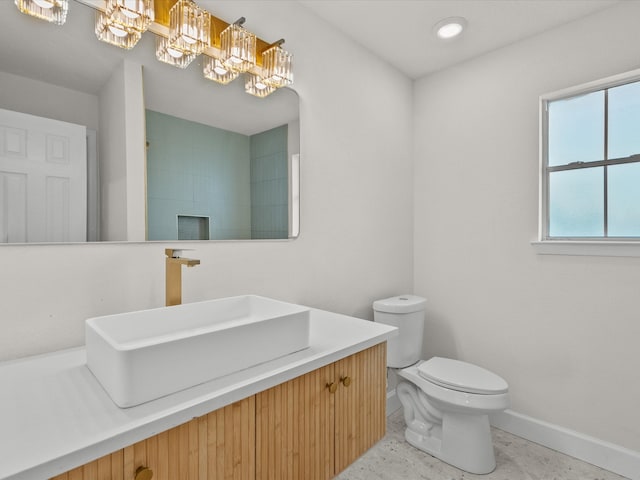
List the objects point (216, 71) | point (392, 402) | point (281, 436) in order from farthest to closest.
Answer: point (392, 402) < point (216, 71) < point (281, 436)

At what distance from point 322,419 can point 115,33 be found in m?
1.34

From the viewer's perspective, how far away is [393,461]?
1.83 metres

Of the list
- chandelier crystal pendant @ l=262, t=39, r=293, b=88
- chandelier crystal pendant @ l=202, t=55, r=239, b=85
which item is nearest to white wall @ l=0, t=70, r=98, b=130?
chandelier crystal pendant @ l=202, t=55, r=239, b=85

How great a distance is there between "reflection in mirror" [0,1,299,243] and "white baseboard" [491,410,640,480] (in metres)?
1.80

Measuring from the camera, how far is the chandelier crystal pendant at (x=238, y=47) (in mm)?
1332

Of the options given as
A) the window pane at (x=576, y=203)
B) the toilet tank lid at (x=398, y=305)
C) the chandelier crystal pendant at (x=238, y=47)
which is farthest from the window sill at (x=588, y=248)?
the chandelier crystal pendant at (x=238, y=47)

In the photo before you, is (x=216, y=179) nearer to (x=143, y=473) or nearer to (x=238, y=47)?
(x=238, y=47)

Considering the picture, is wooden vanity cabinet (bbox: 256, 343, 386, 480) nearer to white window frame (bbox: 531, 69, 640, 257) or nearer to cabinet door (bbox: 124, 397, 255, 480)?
cabinet door (bbox: 124, 397, 255, 480)

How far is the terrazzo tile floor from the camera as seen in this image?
170cm

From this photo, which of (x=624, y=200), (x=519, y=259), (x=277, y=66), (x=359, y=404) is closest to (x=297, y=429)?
(x=359, y=404)

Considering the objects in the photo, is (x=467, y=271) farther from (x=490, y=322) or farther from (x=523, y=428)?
(x=523, y=428)

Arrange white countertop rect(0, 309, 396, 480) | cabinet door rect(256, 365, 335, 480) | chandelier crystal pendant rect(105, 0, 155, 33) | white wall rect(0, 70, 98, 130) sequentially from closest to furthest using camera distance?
1. white countertop rect(0, 309, 396, 480)
2. cabinet door rect(256, 365, 335, 480)
3. white wall rect(0, 70, 98, 130)
4. chandelier crystal pendant rect(105, 0, 155, 33)

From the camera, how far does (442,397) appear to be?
5.72ft

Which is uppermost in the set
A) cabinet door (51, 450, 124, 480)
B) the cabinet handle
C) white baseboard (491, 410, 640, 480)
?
cabinet door (51, 450, 124, 480)
